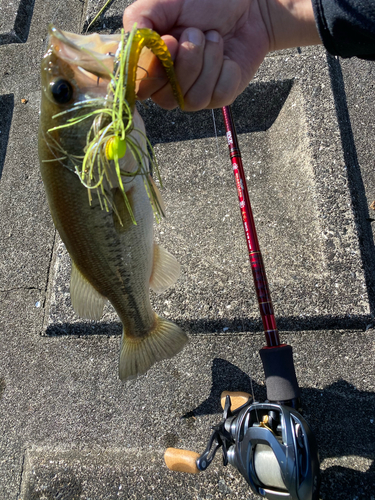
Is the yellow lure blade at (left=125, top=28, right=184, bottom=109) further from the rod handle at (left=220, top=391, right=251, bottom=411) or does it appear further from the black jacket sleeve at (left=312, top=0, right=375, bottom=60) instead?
the rod handle at (left=220, top=391, right=251, bottom=411)

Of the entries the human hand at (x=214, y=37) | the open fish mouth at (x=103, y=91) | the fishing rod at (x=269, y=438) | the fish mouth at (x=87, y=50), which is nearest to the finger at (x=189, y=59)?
the human hand at (x=214, y=37)

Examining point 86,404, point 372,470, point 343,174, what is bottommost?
point 372,470

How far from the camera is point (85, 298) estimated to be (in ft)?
5.26

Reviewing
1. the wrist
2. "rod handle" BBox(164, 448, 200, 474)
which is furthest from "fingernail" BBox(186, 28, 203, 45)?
"rod handle" BBox(164, 448, 200, 474)

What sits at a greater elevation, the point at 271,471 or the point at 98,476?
the point at 271,471

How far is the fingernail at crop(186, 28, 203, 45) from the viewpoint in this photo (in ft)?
4.17

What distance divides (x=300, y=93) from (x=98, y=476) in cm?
295

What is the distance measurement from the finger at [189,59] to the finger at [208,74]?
2 centimetres

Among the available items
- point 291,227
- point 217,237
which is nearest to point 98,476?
point 217,237

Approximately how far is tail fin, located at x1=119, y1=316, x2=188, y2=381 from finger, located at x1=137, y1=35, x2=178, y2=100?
114 centimetres

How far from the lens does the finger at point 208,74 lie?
134 centimetres

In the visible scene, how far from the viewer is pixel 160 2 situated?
136 cm

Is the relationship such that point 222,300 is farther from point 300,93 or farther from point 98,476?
point 300,93

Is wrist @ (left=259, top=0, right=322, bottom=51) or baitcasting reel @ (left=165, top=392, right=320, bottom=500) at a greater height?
wrist @ (left=259, top=0, right=322, bottom=51)
